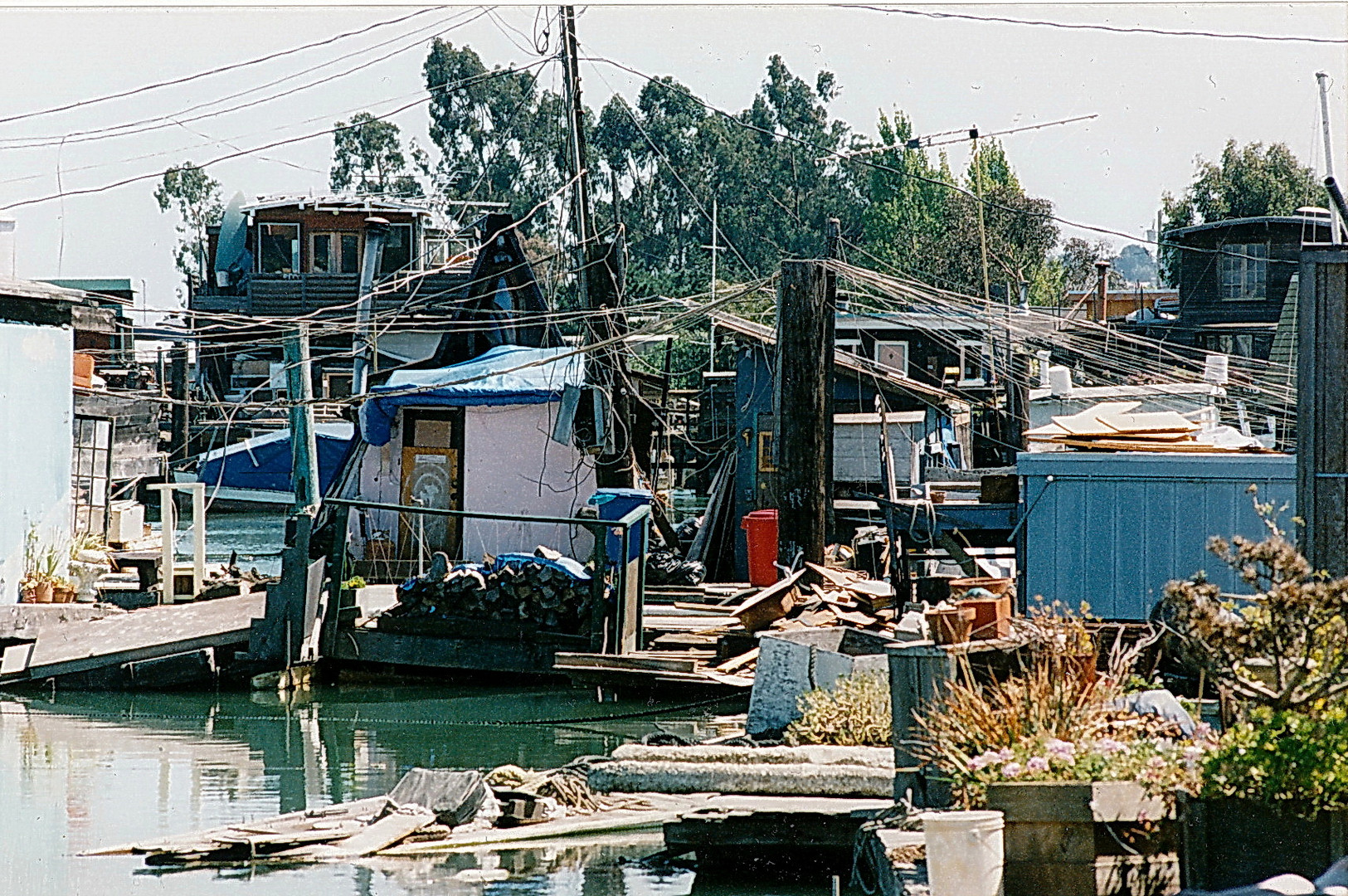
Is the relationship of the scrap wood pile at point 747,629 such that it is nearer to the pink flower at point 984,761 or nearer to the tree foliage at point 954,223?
the pink flower at point 984,761

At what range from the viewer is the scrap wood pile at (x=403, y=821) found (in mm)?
9633

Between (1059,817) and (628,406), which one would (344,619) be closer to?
(628,406)

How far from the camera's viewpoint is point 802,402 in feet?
53.3

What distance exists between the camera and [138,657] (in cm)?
1719

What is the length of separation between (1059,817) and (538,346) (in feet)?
72.8

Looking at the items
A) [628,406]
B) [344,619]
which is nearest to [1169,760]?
[344,619]

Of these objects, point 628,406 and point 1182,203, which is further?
point 1182,203

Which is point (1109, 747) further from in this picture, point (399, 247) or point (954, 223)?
point (954, 223)

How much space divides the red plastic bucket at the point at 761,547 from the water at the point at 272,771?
3.03 meters

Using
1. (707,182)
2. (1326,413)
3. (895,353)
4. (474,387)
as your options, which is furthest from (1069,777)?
(707,182)

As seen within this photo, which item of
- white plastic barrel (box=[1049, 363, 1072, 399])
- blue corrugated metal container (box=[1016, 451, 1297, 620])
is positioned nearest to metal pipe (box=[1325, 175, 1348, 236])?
blue corrugated metal container (box=[1016, 451, 1297, 620])

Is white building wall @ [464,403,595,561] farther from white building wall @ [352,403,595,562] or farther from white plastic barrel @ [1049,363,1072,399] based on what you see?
white plastic barrel @ [1049,363,1072,399]

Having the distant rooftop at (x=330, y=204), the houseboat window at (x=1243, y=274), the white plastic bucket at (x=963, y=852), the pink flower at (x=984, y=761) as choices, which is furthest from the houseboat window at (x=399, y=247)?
the white plastic bucket at (x=963, y=852)

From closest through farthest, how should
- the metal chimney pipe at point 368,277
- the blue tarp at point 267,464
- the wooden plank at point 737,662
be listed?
the wooden plank at point 737,662
the metal chimney pipe at point 368,277
the blue tarp at point 267,464
